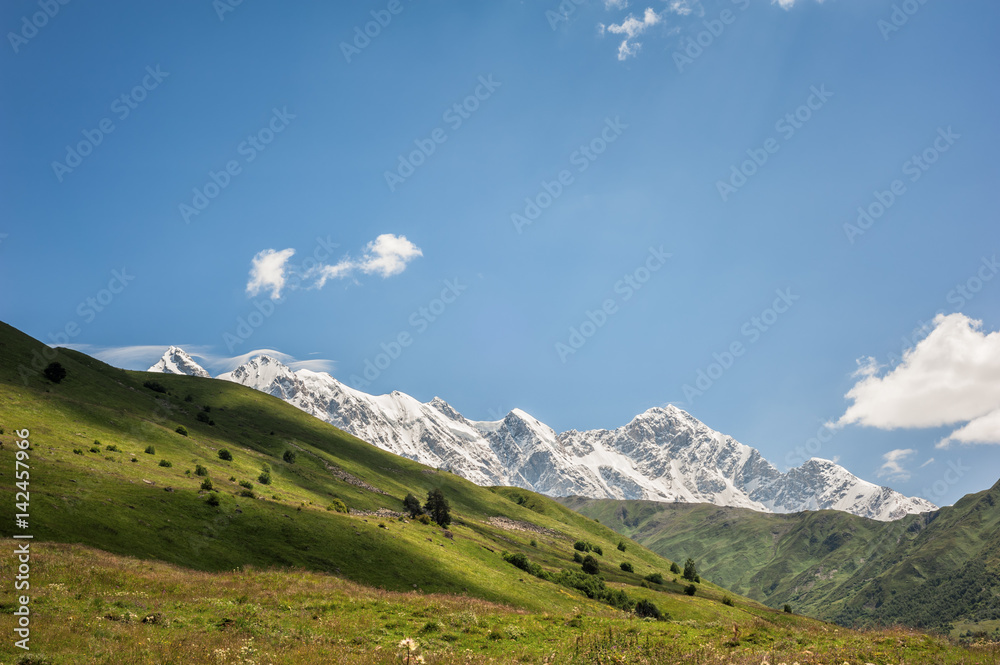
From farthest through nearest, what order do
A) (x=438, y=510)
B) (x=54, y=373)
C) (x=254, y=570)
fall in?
1. (x=438, y=510)
2. (x=54, y=373)
3. (x=254, y=570)

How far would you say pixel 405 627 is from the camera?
2425 cm

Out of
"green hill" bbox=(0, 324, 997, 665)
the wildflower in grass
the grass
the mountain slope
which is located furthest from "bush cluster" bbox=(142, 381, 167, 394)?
the wildflower in grass

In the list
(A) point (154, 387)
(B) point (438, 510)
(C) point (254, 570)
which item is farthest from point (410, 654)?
(A) point (154, 387)

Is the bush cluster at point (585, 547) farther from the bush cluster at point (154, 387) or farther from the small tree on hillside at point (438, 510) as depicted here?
the bush cluster at point (154, 387)

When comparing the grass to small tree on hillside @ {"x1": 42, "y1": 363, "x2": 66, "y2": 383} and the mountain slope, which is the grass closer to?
the mountain slope

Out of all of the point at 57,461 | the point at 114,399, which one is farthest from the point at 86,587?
the point at 114,399

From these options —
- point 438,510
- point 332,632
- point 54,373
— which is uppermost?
point 54,373

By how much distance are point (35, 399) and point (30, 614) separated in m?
67.8

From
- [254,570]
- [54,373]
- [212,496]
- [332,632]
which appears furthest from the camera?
[54,373]

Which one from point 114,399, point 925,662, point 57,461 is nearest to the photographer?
point 925,662

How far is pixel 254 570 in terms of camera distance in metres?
38.2

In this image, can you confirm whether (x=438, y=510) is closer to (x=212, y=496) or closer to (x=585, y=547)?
(x=212, y=496)

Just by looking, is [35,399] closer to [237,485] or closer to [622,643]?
[237,485]

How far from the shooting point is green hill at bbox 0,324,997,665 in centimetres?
2022
